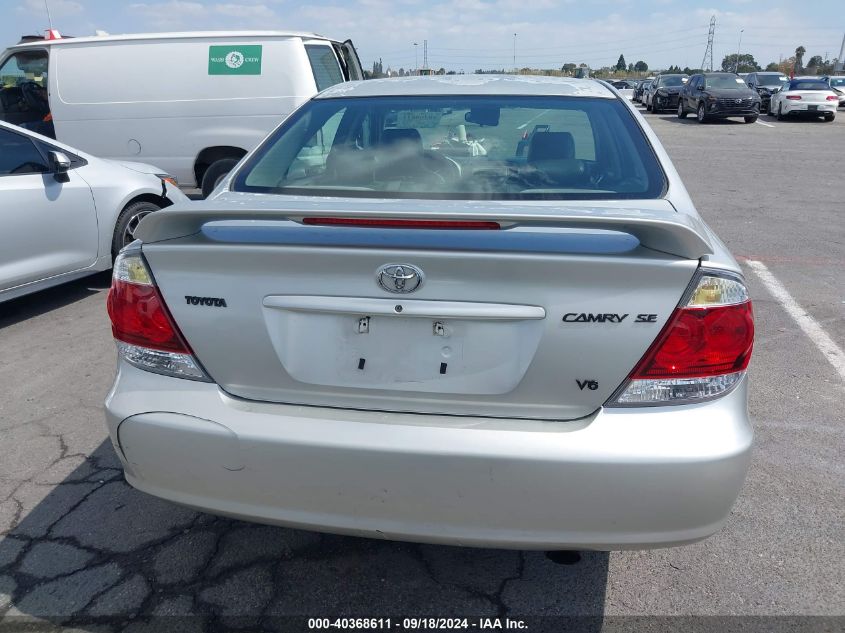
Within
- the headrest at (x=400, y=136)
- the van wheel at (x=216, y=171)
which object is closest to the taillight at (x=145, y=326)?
the headrest at (x=400, y=136)

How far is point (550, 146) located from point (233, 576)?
2.04 meters

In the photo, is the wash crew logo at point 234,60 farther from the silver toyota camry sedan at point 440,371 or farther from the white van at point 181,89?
the silver toyota camry sedan at point 440,371

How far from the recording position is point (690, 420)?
6.51 feet

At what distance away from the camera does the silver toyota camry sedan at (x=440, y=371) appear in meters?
1.93

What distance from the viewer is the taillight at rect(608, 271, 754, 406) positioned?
1955 mm

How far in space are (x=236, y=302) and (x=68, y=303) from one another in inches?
172

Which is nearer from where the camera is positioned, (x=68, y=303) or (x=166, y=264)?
(x=166, y=264)

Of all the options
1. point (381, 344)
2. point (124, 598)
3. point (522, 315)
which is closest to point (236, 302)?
point (381, 344)

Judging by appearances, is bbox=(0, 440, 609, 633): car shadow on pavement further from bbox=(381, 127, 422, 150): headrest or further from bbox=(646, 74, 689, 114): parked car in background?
bbox=(646, 74, 689, 114): parked car in background

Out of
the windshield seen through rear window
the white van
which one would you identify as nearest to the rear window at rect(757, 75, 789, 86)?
the windshield seen through rear window

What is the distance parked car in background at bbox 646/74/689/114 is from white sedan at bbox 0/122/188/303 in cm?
2710

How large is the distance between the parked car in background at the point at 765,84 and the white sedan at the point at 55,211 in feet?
92.8

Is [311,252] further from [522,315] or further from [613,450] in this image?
[613,450]

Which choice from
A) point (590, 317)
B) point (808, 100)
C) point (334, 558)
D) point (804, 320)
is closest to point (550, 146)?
point (590, 317)
